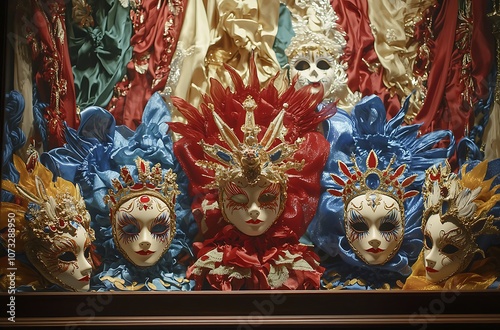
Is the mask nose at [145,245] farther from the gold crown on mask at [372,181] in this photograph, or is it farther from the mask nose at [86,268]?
the gold crown on mask at [372,181]

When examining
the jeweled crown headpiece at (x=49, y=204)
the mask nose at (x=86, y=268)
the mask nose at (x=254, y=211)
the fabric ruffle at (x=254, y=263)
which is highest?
the mask nose at (x=254, y=211)

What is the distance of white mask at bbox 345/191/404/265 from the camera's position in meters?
Answer: 3.55

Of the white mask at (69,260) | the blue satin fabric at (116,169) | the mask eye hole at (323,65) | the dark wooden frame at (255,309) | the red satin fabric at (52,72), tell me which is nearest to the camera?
the dark wooden frame at (255,309)

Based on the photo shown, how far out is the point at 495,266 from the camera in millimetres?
3617

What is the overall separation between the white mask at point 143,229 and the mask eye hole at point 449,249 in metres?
0.99

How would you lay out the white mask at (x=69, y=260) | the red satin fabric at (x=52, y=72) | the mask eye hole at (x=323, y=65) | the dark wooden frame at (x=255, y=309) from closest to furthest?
the dark wooden frame at (x=255, y=309)
the white mask at (x=69, y=260)
the red satin fabric at (x=52, y=72)
the mask eye hole at (x=323, y=65)

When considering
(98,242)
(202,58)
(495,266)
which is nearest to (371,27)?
(202,58)

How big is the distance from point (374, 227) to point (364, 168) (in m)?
0.25

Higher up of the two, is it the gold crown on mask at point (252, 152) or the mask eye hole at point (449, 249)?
the gold crown on mask at point (252, 152)

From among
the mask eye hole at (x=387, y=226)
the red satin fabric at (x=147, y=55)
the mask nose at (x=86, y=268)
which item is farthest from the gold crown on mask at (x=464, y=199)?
the mask nose at (x=86, y=268)

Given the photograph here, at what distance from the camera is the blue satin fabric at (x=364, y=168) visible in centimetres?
363

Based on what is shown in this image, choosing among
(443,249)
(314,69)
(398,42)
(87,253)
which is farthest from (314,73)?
(87,253)

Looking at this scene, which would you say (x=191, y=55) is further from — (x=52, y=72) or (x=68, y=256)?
(x=68, y=256)

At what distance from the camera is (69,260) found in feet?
11.7
